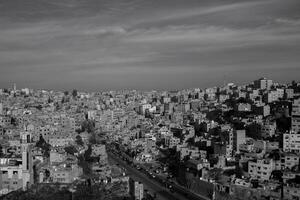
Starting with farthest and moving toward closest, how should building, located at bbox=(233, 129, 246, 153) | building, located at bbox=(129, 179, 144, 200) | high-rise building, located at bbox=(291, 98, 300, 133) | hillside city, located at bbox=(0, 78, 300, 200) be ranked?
high-rise building, located at bbox=(291, 98, 300, 133) → building, located at bbox=(233, 129, 246, 153) → building, located at bbox=(129, 179, 144, 200) → hillside city, located at bbox=(0, 78, 300, 200)

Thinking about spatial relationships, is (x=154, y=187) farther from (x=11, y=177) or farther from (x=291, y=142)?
(x=291, y=142)

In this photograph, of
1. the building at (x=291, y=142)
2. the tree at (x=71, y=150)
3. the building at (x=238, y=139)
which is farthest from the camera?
the tree at (x=71, y=150)

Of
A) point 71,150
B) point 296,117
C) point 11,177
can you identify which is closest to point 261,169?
point 296,117

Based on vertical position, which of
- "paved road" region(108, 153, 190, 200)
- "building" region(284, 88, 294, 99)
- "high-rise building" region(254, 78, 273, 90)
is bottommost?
"paved road" region(108, 153, 190, 200)

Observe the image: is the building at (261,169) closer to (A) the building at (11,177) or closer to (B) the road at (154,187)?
(B) the road at (154,187)

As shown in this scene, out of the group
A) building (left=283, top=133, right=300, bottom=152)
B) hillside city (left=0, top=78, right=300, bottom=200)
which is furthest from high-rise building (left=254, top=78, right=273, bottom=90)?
building (left=283, top=133, right=300, bottom=152)

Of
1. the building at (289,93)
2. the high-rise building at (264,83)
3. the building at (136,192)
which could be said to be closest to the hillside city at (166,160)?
the building at (136,192)

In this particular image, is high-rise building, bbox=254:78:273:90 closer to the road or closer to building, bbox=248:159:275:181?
the road

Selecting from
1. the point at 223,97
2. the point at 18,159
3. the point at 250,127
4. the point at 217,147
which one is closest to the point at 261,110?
the point at 250,127

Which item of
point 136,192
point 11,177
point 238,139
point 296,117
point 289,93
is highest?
point 289,93

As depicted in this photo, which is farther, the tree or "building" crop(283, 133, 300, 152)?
the tree

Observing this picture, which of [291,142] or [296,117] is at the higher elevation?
[296,117]

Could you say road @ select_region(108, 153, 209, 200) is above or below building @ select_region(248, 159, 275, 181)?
below
